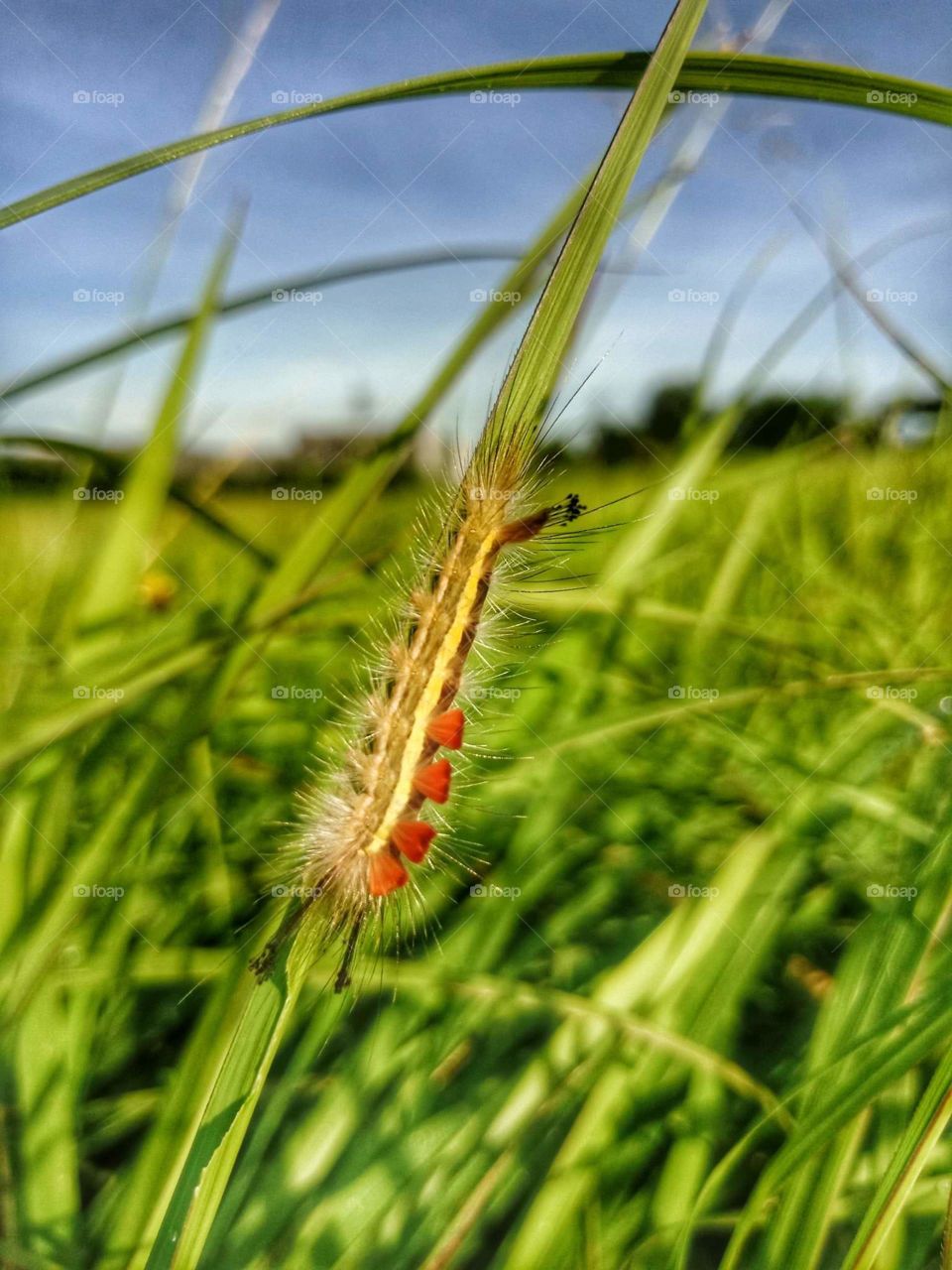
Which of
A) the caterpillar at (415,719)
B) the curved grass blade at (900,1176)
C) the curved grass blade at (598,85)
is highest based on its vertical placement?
the curved grass blade at (598,85)

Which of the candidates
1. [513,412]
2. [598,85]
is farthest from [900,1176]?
[598,85]

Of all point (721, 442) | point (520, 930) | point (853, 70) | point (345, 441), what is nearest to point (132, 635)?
point (345, 441)

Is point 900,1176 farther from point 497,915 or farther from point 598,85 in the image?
point 598,85

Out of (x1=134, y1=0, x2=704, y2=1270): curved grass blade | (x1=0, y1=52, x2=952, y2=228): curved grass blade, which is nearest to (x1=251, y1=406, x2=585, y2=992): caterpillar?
(x1=134, y1=0, x2=704, y2=1270): curved grass blade

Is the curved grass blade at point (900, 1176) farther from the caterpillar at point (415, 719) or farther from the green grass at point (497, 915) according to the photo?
the caterpillar at point (415, 719)

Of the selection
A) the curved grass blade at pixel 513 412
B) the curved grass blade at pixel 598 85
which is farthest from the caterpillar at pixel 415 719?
the curved grass blade at pixel 598 85

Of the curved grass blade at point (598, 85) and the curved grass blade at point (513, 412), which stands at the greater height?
the curved grass blade at point (598, 85)

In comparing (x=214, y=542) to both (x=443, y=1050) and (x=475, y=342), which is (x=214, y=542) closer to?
(x=475, y=342)

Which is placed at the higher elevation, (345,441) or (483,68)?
(483,68)
